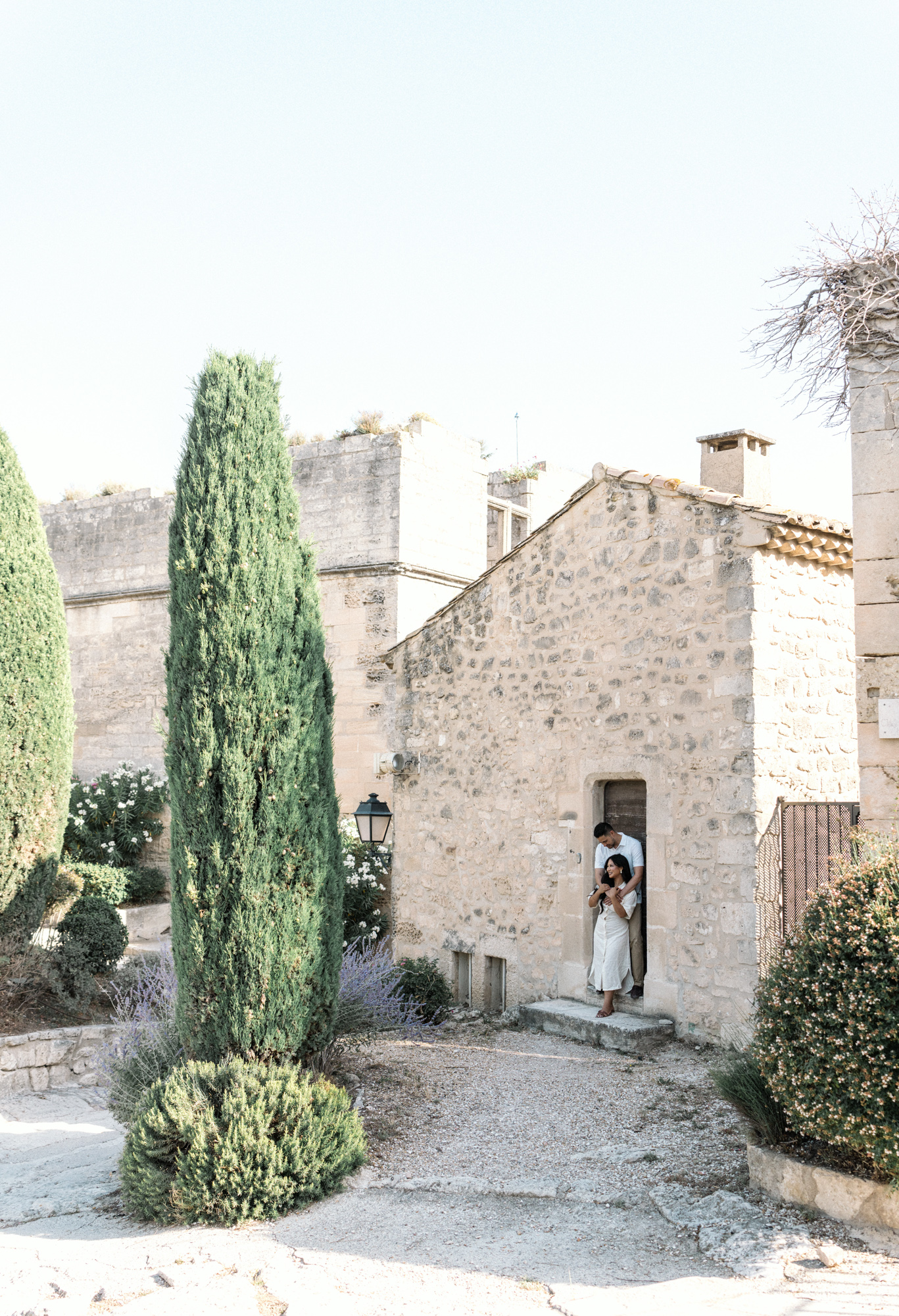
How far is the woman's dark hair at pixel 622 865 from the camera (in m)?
7.70

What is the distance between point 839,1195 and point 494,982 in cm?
523

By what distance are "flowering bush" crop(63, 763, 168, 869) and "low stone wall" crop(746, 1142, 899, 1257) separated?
981cm

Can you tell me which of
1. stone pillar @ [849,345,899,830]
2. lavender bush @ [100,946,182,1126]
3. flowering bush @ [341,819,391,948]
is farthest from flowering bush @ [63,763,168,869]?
stone pillar @ [849,345,899,830]

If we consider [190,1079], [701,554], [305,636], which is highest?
[701,554]

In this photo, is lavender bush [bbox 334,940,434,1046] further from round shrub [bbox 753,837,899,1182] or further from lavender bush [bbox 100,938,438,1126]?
round shrub [bbox 753,837,899,1182]

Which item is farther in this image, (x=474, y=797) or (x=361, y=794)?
(x=361, y=794)

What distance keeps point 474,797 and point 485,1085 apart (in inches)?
120

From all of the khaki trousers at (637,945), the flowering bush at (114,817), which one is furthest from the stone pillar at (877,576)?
the flowering bush at (114,817)

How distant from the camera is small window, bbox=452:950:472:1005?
363 inches

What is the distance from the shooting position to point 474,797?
921cm

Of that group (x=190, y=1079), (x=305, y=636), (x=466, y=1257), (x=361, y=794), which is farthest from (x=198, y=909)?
(x=361, y=794)

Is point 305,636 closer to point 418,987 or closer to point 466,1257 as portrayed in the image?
point 466,1257

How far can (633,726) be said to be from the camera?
7.82m

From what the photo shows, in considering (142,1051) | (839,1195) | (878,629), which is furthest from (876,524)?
(142,1051)
